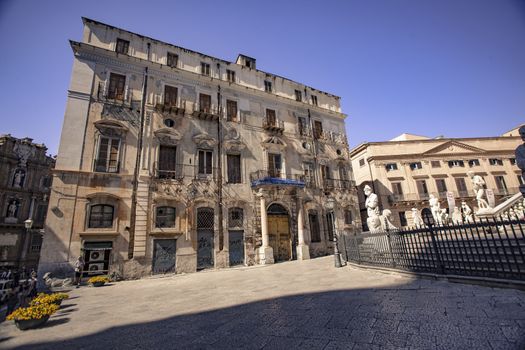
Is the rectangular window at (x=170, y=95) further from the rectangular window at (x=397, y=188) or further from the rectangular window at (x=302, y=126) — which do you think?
the rectangular window at (x=397, y=188)

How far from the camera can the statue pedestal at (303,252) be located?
55.3ft

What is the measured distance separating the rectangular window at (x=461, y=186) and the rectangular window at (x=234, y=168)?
29550 mm

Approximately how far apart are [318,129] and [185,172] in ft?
43.7

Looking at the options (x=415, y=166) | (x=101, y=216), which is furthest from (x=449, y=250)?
(x=415, y=166)

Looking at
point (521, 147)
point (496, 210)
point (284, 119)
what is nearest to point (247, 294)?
point (521, 147)

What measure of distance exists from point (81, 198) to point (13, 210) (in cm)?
2492

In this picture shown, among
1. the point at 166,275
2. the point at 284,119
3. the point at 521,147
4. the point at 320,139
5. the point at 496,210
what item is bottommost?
Answer: the point at 166,275

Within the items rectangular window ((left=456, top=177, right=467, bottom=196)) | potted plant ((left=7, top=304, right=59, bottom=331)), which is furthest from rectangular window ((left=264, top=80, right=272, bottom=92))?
rectangular window ((left=456, top=177, right=467, bottom=196))

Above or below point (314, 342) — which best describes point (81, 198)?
above

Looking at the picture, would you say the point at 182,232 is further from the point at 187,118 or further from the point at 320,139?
the point at 320,139

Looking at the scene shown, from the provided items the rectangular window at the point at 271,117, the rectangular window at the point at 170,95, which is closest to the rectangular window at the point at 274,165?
the rectangular window at the point at 271,117

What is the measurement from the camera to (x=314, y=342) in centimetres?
319

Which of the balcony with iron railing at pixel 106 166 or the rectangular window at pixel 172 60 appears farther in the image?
the rectangular window at pixel 172 60

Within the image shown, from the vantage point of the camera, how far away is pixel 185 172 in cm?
1535
